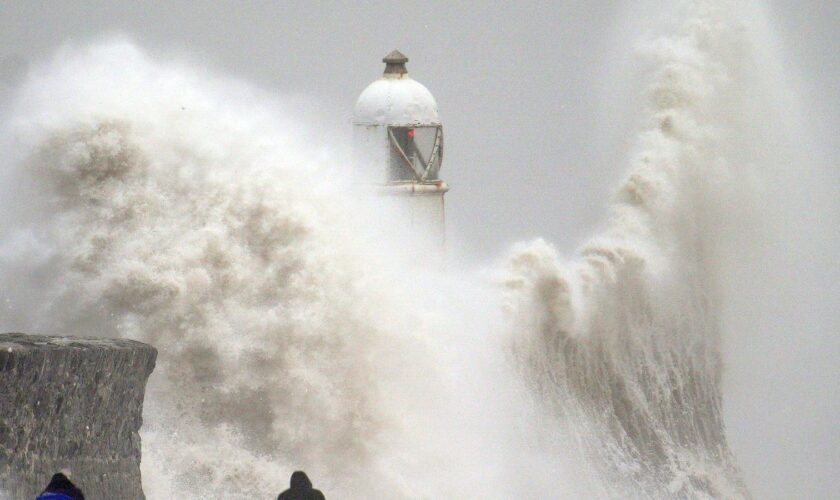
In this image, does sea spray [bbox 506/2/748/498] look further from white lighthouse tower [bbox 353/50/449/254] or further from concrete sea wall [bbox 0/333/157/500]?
concrete sea wall [bbox 0/333/157/500]

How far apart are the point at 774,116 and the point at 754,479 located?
24.0 ft

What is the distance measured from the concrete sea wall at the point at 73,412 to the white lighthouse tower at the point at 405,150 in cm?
1465

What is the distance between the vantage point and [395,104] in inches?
1433

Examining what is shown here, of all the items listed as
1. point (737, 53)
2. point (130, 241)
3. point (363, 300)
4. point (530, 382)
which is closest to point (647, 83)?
point (737, 53)

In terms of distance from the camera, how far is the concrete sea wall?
17.5 metres

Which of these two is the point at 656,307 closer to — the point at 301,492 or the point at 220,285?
the point at 220,285

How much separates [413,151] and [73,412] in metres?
18.1

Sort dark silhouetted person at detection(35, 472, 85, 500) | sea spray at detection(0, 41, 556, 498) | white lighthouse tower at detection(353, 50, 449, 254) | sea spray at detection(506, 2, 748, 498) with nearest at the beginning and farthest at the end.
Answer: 1. dark silhouetted person at detection(35, 472, 85, 500)
2. sea spray at detection(0, 41, 556, 498)
3. sea spray at detection(506, 2, 748, 498)
4. white lighthouse tower at detection(353, 50, 449, 254)

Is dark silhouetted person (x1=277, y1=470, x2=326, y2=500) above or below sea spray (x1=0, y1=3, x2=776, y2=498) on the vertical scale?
below

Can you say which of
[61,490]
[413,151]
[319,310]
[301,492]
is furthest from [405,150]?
[61,490]

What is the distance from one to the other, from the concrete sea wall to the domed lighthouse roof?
1501 cm

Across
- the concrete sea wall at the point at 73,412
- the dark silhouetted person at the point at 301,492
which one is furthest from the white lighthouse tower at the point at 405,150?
the dark silhouetted person at the point at 301,492

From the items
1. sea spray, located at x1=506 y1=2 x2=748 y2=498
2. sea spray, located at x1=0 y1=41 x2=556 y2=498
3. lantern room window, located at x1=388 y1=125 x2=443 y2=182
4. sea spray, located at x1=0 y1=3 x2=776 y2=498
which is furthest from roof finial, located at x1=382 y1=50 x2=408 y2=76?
sea spray, located at x1=0 y1=41 x2=556 y2=498

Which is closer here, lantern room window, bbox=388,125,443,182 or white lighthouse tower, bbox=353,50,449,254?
white lighthouse tower, bbox=353,50,449,254
